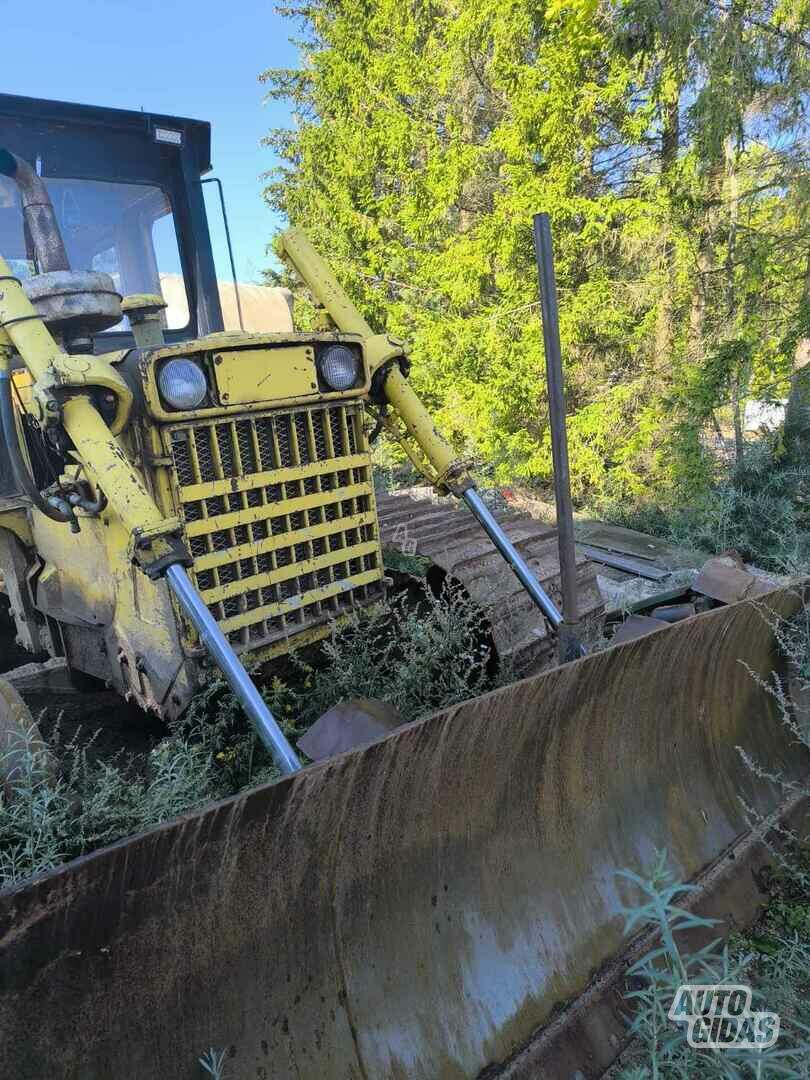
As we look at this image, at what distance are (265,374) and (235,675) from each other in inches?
45.7

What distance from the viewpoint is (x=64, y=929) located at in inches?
52.7

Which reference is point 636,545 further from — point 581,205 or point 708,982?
point 708,982

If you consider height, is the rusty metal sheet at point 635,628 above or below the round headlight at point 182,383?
below

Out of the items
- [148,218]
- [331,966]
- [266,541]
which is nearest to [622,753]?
[331,966]

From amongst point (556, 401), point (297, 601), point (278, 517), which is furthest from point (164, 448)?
point (556, 401)

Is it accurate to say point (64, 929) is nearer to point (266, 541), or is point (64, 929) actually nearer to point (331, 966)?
point (331, 966)

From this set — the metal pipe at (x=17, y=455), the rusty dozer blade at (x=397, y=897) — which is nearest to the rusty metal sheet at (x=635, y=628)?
the rusty dozer blade at (x=397, y=897)

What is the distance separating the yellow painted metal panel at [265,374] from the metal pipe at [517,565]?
902mm

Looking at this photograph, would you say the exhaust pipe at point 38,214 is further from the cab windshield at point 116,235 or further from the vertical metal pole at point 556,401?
the vertical metal pole at point 556,401

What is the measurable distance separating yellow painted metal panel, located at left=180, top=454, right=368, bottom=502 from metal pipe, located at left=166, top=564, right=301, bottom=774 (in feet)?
1.32

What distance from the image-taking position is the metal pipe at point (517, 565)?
2900 mm

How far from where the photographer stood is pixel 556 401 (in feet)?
7.87

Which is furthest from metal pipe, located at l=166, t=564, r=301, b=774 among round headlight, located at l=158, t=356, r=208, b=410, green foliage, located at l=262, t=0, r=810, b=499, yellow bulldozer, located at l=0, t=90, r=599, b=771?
green foliage, located at l=262, t=0, r=810, b=499

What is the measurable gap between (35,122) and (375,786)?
3421 millimetres
